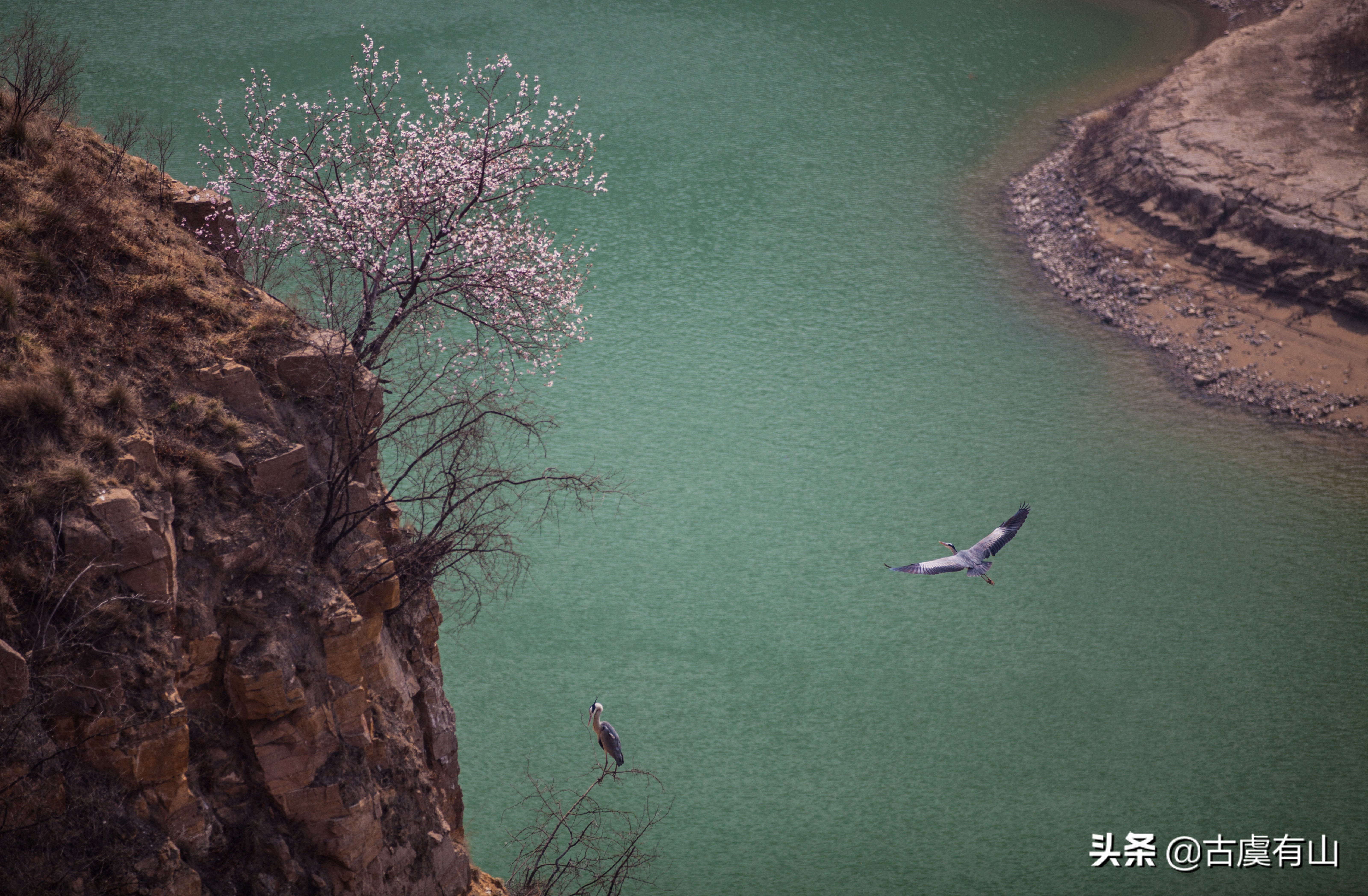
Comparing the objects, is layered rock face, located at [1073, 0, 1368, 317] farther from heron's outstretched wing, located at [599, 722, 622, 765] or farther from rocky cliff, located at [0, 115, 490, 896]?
rocky cliff, located at [0, 115, 490, 896]

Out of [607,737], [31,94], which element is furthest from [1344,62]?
[31,94]

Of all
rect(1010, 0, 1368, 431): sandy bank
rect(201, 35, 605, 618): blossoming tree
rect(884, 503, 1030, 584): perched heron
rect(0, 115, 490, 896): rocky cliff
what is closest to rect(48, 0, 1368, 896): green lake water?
rect(1010, 0, 1368, 431): sandy bank

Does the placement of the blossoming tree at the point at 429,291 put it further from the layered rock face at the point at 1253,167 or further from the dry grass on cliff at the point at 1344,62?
the dry grass on cliff at the point at 1344,62

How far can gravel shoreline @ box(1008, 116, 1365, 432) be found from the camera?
17.2 metres

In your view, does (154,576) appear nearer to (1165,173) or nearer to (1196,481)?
Answer: (1196,481)

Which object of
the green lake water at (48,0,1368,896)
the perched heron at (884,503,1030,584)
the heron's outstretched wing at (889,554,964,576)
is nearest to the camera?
the heron's outstretched wing at (889,554,964,576)

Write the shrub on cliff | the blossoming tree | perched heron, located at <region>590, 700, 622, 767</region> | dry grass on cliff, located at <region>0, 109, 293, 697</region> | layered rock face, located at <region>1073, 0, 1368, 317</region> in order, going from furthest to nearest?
layered rock face, located at <region>1073, 0, 1368, 317</region> < perched heron, located at <region>590, 700, 622, 767</region> < the blossoming tree < the shrub on cliff < dry grass on cliff, located at <region>0, 109, 293, 697</region>

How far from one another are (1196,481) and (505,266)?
36.3 ft

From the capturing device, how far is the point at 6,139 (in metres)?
7.05

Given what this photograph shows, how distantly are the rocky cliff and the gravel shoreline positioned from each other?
14884 mm

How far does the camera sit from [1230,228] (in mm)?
19844

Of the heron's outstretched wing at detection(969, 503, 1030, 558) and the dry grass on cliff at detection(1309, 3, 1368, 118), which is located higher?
the dry grass on cliff at detection(1309, 3, 1368, 118)

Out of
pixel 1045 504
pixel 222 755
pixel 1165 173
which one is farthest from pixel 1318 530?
pixel 222 755

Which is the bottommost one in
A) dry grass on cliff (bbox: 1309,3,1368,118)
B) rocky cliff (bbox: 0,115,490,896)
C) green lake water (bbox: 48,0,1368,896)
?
green lake water (bbox: 48,0,1368,896)
